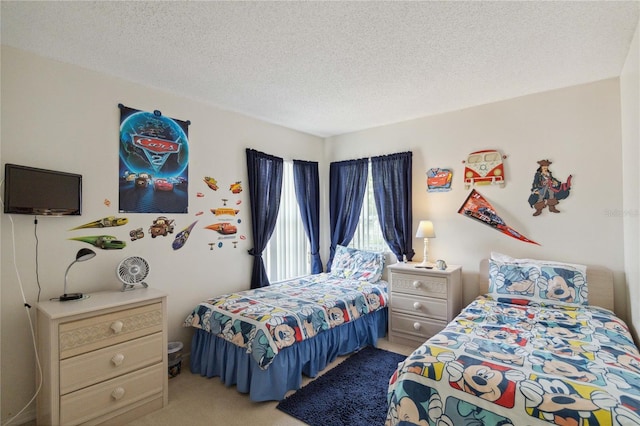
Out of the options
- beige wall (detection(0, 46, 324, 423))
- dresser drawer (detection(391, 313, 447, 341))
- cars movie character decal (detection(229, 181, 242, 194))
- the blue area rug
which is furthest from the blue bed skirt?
cars movie character decal (detection(229, 181, 242, 194))

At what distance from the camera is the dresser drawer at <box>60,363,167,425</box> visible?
1.90 m

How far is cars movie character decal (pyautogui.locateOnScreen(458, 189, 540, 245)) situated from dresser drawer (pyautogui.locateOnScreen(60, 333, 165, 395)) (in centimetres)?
316

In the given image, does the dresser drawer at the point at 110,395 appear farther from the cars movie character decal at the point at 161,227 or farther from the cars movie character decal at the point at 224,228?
the cars movie character decal at the point at 224,228

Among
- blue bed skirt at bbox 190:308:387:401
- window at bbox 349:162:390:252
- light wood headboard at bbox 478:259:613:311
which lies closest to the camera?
blue bed skirt at bbox 190:308:387:401

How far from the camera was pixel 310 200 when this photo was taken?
4.35 m

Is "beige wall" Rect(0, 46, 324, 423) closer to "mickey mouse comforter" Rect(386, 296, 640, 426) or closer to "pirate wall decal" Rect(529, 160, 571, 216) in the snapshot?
"mickey mouse comforter" Rect(386, 296, 640, 426)

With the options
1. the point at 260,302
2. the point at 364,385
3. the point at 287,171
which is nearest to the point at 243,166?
the point at 287,171

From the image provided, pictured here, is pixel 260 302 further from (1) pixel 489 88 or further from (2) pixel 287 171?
(1) pixel 489 88

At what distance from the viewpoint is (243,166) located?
11.6ft

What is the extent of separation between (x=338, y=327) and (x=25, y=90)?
3.07 m

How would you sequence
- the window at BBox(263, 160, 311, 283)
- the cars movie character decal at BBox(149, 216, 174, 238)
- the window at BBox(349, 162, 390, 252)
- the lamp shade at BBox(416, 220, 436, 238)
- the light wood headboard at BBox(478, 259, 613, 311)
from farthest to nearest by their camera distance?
the window at BBox(349, 162, 390, 252) → the window at BBox(263, 160, 311, 283) → the lamp shade at BBox(416, 220, 436, 238) → the cars movie character decal at BBox(149, 216, 174, 238) → the light wood headboard at BBox(478, 259, 613, 311)

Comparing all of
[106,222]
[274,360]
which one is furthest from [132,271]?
[274,360]

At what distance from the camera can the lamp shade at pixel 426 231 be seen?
338 cm

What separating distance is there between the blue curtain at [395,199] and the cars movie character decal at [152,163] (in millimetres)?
2286
